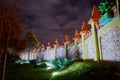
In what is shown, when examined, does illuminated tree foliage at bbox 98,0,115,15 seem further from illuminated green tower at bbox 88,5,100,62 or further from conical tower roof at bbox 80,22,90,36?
illuminated green tower at bbox 88,5,100,62

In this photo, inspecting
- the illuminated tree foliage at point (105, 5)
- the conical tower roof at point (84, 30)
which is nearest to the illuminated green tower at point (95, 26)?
the conical tower roof at point (84, 30)

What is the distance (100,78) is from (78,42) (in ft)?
35.4

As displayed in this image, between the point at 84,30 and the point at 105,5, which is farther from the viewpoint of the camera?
the point at 105,5

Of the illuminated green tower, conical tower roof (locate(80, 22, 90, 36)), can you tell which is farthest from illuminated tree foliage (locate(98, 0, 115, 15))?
the illuminated green tower

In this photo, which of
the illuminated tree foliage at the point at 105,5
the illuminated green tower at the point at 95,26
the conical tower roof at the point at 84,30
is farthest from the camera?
the illuminated tree foliage at the point at 105,5

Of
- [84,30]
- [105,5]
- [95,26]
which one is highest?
[105,5]

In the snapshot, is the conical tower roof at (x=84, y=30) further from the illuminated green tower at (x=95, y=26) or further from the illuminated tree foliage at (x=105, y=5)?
the illuminated tree foliage at (x=105, y=5)

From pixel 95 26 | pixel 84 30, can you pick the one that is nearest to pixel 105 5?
pixel 84 30

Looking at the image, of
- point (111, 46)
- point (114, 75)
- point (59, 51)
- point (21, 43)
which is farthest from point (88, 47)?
point (21, 43)

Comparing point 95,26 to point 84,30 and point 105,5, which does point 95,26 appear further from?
point 105,5

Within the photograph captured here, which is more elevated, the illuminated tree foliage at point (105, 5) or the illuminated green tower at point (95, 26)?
the illuminated tree foliage at point (105, 5)

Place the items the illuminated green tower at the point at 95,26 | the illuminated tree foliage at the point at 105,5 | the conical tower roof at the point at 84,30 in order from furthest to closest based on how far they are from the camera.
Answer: the illuminated tree foliage at the point at 105,5, the conical tower roof at the point at 84,30, the illuminated green tower at the point at 95,26

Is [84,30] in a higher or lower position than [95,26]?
higher

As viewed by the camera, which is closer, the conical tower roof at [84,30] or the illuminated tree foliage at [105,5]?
the conical tower roof at [84,30]
